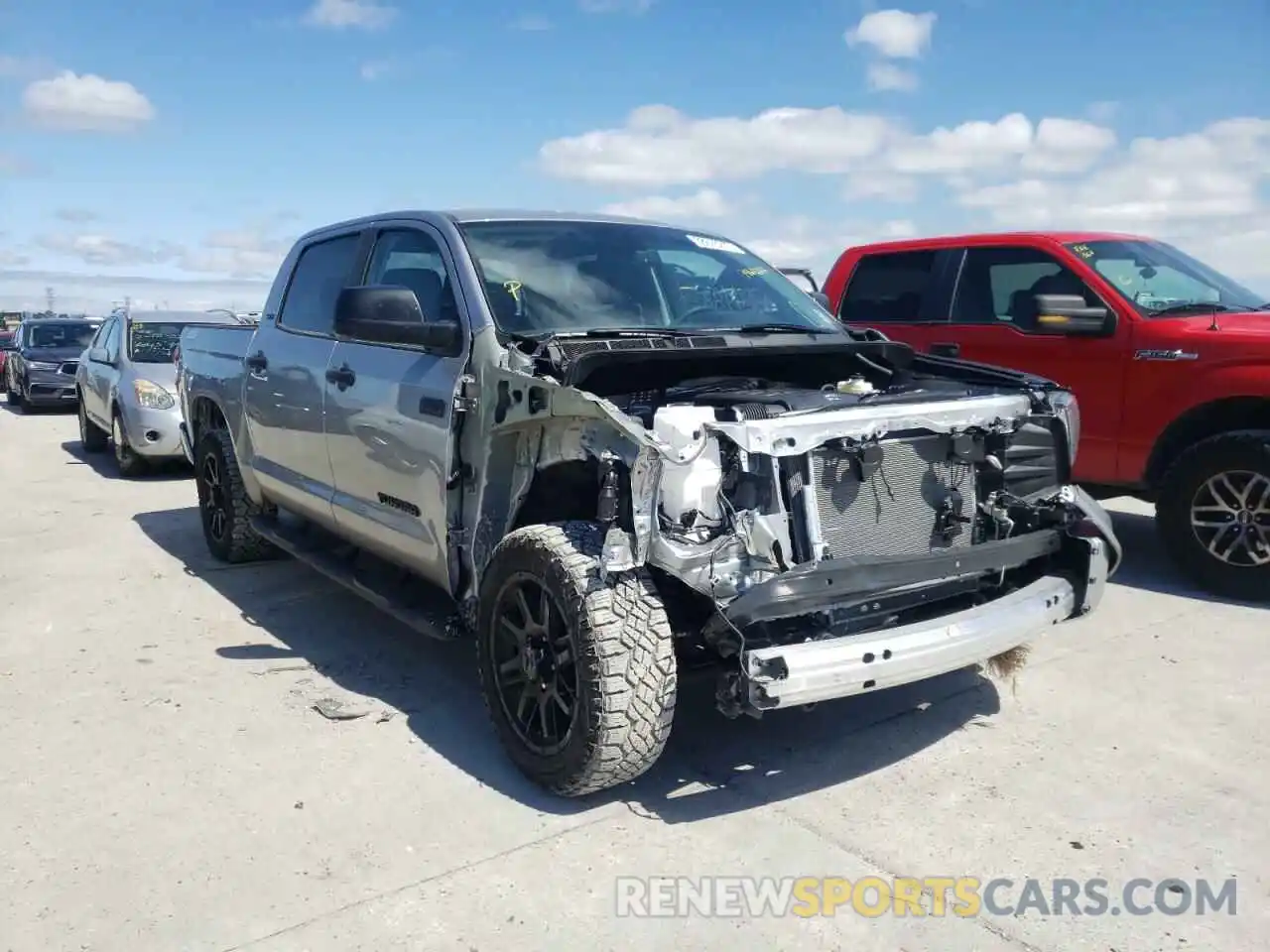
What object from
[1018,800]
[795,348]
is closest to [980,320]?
[795,348]

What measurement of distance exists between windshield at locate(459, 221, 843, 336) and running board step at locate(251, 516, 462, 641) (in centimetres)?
119

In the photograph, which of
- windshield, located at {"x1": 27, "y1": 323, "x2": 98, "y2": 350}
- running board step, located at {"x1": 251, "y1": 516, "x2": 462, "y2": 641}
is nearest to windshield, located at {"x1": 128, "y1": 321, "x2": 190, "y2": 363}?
running board step, located at {"x1": 251, "y1": 516, "x2": 462, "y2": 641}

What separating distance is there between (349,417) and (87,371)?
8837 mm

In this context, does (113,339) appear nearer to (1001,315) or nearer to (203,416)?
(203,416)

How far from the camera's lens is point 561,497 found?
3936 millimetres

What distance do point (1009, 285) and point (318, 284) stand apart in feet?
13.8

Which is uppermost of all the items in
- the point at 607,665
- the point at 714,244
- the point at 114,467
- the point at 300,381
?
the point at 714,244

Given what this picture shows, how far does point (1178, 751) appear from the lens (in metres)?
3.91

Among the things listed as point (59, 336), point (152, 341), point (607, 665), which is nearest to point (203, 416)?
point (607, 665)

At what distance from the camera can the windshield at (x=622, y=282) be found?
13.8 ft

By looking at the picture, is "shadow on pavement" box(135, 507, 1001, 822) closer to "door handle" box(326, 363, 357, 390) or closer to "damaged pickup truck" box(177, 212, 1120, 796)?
"damaged pickup truck" box(177, 212, 1120, 796)

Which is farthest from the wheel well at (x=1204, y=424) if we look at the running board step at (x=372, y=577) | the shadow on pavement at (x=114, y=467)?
the shadow on pavement at (x=114, y=467)

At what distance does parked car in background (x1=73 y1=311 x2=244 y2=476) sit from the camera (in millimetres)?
10148

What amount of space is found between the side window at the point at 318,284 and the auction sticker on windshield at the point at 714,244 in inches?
62.7
